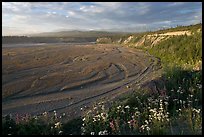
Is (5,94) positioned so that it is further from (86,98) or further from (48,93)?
(86,98)

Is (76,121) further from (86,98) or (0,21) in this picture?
(86,98)

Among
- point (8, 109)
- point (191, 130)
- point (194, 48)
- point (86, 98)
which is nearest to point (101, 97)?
point (86, 98)

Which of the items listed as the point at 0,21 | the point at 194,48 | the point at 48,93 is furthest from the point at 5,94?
the point at 194,48

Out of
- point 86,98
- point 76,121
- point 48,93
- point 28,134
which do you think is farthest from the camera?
point 48,93

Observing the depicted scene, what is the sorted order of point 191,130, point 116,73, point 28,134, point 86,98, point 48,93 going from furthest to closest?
point 116,73 < point 48,93 < point 86,98 < point 28,134 < point 191,130

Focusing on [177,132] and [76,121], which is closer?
[177,132]

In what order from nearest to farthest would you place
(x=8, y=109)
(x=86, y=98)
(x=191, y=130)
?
(x=191, y=130), (x=8, y=109), (x=86, y=98)

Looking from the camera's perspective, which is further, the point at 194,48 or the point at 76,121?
the point at 194,48

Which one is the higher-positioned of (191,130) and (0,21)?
(0,21)

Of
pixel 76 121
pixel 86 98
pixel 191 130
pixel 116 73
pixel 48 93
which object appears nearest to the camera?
pixel 191 130
